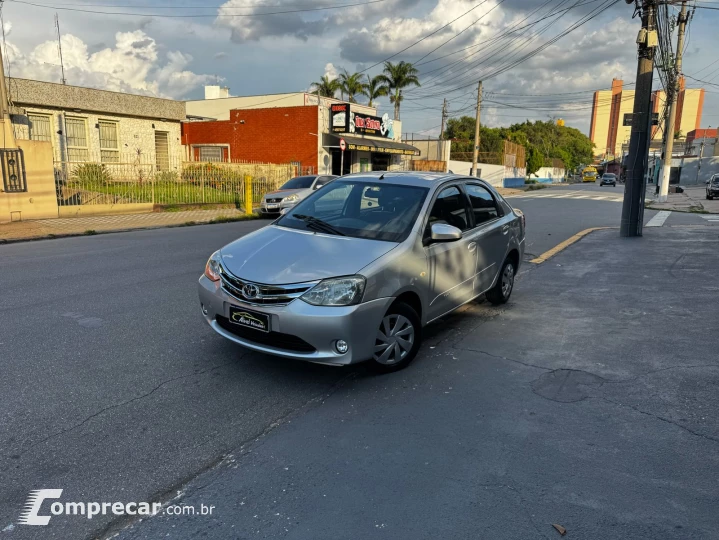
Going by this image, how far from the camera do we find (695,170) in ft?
206

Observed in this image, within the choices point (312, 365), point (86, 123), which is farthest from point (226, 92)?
point (312, 365)

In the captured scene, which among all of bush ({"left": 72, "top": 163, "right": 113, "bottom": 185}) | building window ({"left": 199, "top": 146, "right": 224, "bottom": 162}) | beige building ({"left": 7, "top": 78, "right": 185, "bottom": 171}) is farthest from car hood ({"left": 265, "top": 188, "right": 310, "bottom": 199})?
building window ({"left": 199, "top": 146, "right": 224, "bottom": 162})

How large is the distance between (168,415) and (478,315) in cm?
383

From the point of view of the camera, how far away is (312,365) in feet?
15.1

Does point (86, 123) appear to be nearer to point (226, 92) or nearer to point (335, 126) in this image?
point (335, 126)

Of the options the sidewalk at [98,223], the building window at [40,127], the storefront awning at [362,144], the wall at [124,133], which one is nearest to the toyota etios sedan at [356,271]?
the sidewalk at [98,223]

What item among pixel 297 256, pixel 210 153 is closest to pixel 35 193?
pixel 297 256

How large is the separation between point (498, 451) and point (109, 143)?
94.0 feet

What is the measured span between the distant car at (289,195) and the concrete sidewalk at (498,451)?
1266 cm

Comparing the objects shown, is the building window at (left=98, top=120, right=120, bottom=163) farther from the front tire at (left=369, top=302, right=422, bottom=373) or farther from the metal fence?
the front tire at (left=369, top=302, right=422, bottom=373)

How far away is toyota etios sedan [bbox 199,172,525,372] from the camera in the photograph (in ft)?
13.0

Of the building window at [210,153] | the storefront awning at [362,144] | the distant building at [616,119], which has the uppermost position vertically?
the distant building at [616,119]

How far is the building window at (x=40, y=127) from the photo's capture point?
78.9 ft

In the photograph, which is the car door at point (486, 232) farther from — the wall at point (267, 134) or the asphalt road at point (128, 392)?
the wall at point (267, 134)
